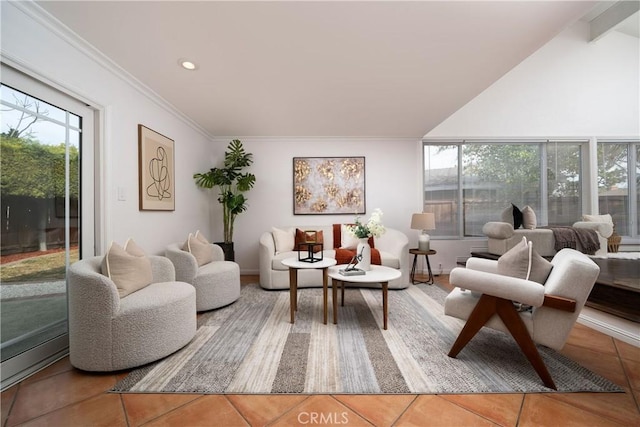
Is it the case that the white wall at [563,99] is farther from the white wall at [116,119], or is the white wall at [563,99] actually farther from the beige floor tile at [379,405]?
the white wall at [116,119]

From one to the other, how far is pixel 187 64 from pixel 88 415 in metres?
2.55

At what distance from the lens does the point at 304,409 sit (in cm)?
130

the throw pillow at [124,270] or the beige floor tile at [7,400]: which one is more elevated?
the throw pillow at [124,270]

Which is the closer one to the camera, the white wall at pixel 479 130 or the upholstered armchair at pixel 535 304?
the upholstered armchair at pixel 535 304

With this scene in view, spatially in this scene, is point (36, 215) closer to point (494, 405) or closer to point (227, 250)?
point (227, 250)

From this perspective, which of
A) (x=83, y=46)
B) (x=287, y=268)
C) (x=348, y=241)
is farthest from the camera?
(x=348, y=241)

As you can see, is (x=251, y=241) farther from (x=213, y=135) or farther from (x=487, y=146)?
(x=487, y=146)

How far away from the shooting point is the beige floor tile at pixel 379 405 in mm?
1238

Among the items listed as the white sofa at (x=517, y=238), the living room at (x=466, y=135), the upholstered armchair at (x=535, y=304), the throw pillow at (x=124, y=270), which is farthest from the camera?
the living room at (x=466, y=135)

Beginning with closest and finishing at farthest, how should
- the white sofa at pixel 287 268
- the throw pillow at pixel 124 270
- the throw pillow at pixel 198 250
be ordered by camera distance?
the throw pillow at pixel 124 270, the throw pillow at pixel 198 250, the white sofa at pixel 287 268

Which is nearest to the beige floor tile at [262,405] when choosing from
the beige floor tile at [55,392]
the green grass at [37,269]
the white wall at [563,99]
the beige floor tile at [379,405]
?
the beige floor tile at [379,405]

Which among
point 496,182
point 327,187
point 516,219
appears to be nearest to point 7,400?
point 327,187

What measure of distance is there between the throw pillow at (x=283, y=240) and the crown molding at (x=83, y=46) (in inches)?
86.4

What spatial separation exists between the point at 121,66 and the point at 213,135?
2.04 m
